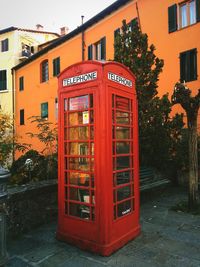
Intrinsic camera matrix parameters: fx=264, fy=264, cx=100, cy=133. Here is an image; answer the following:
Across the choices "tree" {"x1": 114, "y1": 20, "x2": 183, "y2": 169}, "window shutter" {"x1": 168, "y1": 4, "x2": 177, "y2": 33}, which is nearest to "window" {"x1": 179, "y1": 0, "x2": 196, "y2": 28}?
"window shutter" {"x1": 168, "y1": 4, "x2": 177, "y2": 33}

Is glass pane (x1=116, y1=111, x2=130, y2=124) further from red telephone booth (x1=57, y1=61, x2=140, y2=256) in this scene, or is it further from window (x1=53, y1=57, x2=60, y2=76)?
window (x1=53, y1=57, x2=60, y2=76)

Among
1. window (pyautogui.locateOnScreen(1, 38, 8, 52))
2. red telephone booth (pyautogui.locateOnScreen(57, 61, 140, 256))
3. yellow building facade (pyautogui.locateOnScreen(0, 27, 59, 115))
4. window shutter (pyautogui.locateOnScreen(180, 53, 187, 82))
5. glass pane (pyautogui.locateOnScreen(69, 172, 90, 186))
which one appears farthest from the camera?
window (pyautogui.locateOnScreen(1, 38, 8, 52))

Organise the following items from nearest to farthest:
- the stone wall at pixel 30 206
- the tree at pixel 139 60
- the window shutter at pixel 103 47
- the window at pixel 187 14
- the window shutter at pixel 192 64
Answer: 1. the stone wall at pixel 30 206
2. the tree at pixel 139 60
3. the window shutter at pixel 192 64
4. the window at pixel 187 14
5. the window shutter at pixel 103 47

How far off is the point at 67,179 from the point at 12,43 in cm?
2651

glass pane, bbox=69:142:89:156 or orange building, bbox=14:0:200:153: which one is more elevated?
orange building, bbox=14:0:200:153

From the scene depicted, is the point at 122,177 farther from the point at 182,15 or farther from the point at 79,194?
the point at 182,15

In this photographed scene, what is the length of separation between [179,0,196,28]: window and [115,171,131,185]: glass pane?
33.0ft

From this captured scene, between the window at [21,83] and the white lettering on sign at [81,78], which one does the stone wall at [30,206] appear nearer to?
the white lettering on sign at [81,78]

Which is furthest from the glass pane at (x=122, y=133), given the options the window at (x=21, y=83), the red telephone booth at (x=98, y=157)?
the window at (x=21, y=83)

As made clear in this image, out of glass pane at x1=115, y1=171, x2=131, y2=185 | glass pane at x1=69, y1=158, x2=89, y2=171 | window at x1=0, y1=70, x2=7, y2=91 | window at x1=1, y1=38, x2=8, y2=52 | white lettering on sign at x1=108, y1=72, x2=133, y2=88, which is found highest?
window at x1=1, y1=38, x2=8, y2=52

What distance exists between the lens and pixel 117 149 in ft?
13.1

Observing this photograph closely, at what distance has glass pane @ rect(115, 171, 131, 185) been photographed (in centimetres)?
403

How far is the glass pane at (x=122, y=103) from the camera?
4017mm

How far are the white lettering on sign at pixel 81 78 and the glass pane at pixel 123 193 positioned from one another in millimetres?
1726
